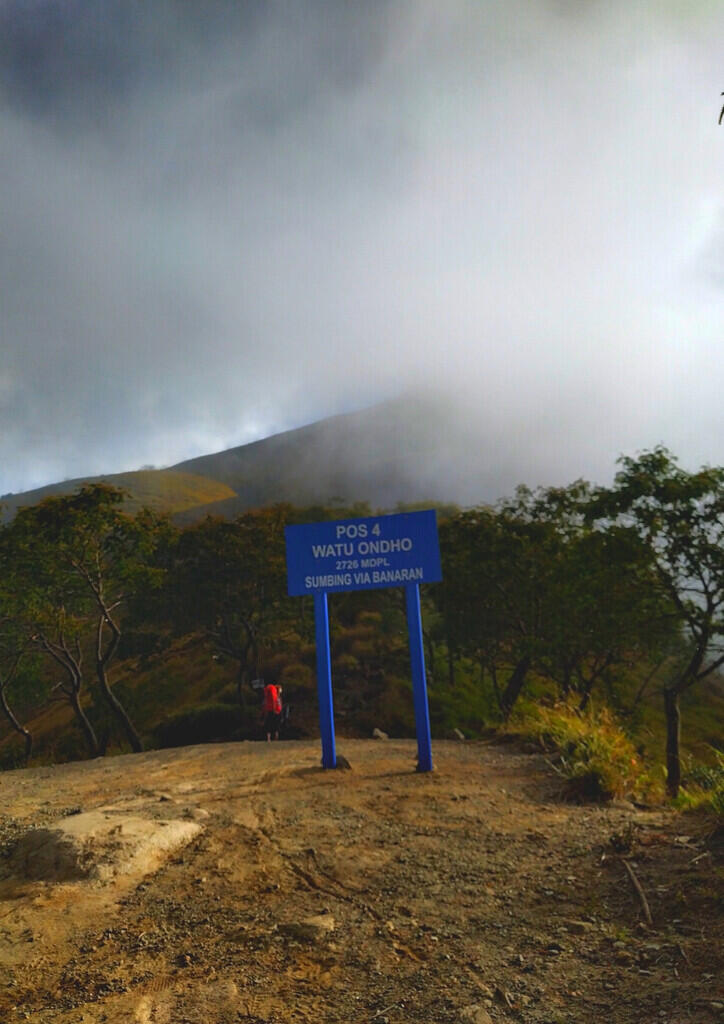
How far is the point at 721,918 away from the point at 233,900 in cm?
316

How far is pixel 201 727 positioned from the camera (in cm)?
2819

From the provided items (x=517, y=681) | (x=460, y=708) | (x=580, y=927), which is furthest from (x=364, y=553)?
(x=460, y=708)

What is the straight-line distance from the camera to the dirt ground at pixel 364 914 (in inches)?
147

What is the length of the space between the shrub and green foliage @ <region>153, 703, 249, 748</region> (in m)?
17.0

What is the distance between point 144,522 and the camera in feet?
80.4

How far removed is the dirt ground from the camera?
3734 mm

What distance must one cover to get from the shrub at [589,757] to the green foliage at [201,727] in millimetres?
17046

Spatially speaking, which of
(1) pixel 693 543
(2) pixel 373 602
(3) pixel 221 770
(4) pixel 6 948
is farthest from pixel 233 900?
(2) pixel 373 602

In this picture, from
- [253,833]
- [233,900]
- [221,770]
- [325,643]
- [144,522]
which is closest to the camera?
[233,900]

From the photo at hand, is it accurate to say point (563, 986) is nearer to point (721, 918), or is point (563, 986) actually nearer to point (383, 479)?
point (721, 918)

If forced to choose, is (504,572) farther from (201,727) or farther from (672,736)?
(201,727)

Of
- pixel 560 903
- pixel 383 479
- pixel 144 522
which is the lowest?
pixel 560 903

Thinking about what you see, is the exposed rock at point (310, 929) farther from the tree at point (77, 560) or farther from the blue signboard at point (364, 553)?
the tree at point (77, 560)

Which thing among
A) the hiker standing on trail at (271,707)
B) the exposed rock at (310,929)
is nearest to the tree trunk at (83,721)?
the hiker standing on trail at (271,707)
